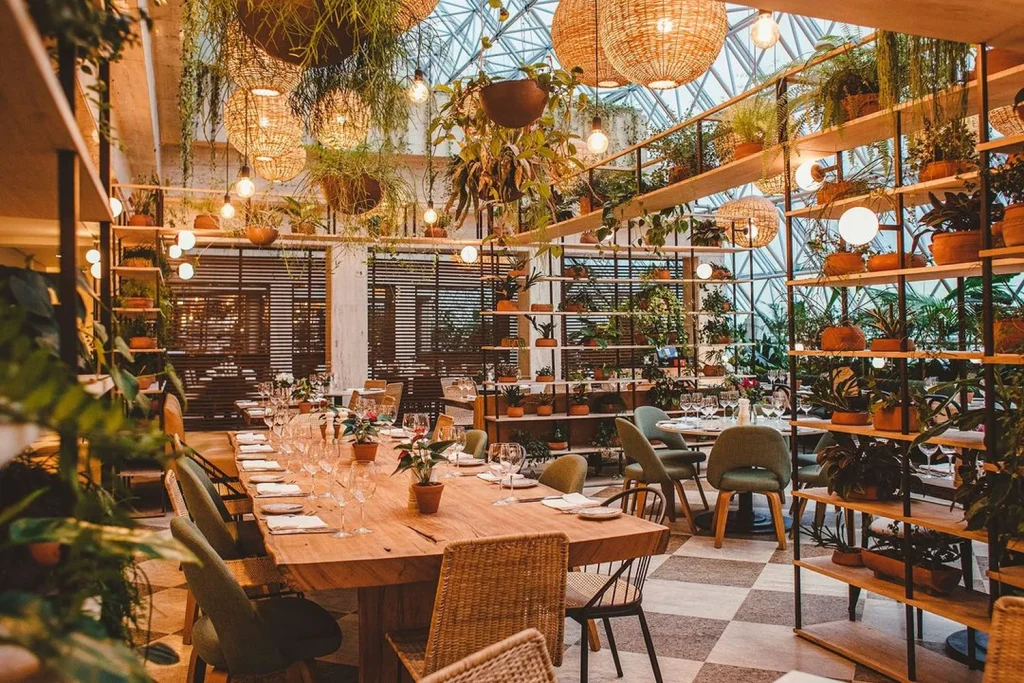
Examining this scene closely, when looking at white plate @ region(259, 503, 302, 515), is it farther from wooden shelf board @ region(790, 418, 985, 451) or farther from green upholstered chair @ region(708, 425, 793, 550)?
green upholstered chair @ region(708, 425, 793, 550)

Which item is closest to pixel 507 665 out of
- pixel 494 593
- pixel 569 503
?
pixel 494 593

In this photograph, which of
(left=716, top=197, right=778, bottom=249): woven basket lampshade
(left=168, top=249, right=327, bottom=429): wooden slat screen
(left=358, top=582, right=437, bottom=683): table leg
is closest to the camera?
(left=358, top=582, right=437, bottom=683): table leg

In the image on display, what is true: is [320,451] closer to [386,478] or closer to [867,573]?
[386,478]

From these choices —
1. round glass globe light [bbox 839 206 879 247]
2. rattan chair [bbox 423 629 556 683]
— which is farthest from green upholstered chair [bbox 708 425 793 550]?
rattan chair [bbox 423 629 556 683]

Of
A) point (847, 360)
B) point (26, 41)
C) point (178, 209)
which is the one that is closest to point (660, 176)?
point (847, 360)

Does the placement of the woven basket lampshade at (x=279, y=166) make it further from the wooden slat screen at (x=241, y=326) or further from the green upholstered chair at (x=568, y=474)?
the wooden slat screen at (x=241, y=326)

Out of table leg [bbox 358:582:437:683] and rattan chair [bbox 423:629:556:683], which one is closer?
rattan chair [bbox 423:629:556:683]

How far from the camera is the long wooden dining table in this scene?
8.57 feet

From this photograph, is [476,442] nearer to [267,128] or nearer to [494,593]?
[267,128]

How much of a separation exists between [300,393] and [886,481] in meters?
6.48

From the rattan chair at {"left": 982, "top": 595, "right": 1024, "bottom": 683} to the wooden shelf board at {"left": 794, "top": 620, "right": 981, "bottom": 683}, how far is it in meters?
1.86

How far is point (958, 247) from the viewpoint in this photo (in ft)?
11.1

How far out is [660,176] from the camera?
7020 mm

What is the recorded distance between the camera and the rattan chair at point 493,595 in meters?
2.46
